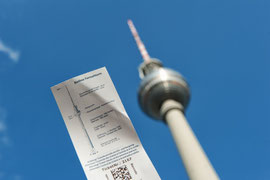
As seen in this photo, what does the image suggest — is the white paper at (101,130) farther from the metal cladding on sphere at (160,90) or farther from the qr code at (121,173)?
the metal cladding on sphere at (160,90)

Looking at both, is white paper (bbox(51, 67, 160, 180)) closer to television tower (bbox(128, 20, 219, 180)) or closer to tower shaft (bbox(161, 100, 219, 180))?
television tower (bbox(128, 20, 219, 180))

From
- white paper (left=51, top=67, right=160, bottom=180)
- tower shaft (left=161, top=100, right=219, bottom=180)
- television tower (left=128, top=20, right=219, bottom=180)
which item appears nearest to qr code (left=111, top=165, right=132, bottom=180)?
white paper (left=51, top=67, right=160, bottom=180)

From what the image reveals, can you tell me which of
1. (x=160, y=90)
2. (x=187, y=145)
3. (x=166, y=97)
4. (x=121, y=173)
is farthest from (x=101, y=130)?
(x=187, y=145)

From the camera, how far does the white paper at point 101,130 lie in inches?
960

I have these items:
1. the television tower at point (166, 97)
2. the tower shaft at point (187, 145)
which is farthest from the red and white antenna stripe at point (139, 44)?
the tower shaft at point (187, 145)

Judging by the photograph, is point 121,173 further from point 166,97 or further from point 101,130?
point 166,97

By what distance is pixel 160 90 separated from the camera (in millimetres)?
22984

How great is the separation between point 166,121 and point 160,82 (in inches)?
114

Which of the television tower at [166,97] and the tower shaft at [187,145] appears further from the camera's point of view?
the television tower at [166,97]

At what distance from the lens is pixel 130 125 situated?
2584 centimetres

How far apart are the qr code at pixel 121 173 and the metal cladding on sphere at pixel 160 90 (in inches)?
178

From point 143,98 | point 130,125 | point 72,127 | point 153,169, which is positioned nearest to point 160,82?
point 143,98

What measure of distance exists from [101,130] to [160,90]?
6.20 metres

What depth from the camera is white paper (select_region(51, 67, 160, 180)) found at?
24375mm
